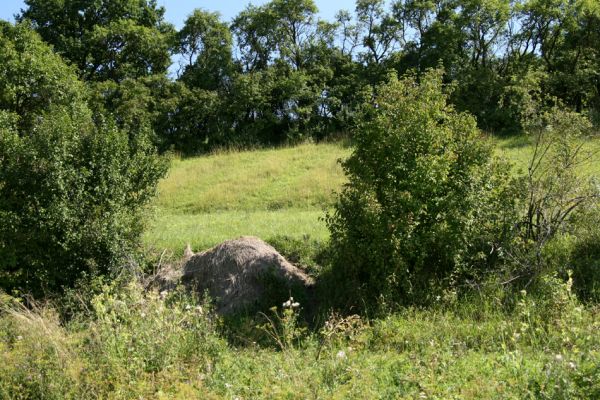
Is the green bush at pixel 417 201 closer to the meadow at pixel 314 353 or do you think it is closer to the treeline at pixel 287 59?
the meadow at pixel 314 353

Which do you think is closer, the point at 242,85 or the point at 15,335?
the point at 15,335

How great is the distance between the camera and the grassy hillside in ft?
44.3

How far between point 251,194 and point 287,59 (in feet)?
58.5

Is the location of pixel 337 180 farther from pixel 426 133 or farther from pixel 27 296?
pixel 27 296

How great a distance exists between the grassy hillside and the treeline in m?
5.28

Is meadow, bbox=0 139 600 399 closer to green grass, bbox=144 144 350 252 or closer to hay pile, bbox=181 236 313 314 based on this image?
hay pile, bbox=181 236 313 314

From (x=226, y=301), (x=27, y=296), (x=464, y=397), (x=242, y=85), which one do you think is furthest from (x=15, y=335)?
(x=242, y=85)

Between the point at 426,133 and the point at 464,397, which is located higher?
the point at 426,133

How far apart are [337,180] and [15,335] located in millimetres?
12725

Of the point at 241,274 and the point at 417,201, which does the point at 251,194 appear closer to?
the point at 241,274

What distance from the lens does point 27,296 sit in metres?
10.6

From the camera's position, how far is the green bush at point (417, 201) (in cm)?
945

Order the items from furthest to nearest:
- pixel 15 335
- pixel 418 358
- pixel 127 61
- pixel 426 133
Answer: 1. pixel 127 61
2. pixel 426 133
3. pixel 15 335
4. pixel 418 358

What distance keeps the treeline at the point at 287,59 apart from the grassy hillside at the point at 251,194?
528 cm
